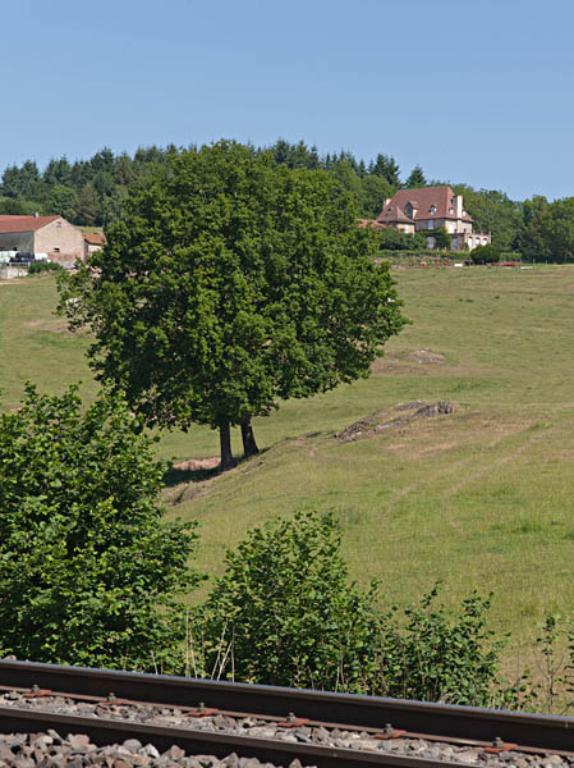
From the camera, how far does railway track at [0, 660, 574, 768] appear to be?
398 inches

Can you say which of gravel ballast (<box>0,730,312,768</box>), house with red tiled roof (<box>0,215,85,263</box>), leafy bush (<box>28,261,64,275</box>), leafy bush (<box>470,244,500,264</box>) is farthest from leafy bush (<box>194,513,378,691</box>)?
house with red tiled roof (<box>0,215,85,263</box>)

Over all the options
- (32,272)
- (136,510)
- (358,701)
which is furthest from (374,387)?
(32,272)

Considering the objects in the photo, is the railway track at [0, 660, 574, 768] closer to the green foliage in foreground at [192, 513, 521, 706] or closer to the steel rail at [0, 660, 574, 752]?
the steel rail at [0, 660, 574, 752]

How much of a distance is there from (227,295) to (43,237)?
409 ft

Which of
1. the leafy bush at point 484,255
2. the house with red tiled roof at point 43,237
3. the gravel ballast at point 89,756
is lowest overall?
the gravel ballast at point 89,756

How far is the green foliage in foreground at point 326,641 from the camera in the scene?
48.5 feet

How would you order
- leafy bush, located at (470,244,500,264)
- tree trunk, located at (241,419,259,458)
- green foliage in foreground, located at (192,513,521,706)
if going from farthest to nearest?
leafy bush, located at (470,244,500,264) < tree trunk, located at (241,419,259,458) < green foliage in foreground, located at (192,513,521,706)

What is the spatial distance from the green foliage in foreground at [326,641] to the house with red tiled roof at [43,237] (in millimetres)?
152838

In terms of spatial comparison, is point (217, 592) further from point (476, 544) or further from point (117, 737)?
point (476, 544)

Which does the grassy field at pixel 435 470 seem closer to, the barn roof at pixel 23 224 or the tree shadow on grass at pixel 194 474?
the tree shadow on grass at pixel 194 474

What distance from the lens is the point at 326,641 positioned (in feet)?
50.5

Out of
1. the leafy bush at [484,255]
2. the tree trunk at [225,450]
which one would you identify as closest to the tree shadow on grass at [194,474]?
the tree trunk at [225,450]

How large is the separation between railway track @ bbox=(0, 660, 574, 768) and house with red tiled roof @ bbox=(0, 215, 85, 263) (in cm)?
15725

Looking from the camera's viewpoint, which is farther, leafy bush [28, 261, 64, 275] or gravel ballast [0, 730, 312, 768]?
leafy bush [28, 261, 64, 275]
